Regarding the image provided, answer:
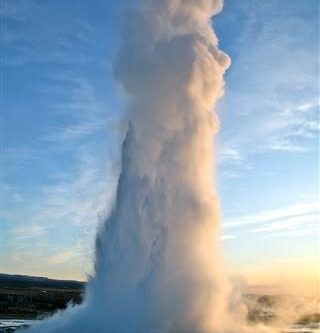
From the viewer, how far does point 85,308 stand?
3294 cm

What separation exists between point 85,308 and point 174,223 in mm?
7907

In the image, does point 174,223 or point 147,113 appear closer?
point 174,223

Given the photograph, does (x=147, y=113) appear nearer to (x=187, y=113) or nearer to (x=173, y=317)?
(x=187, y=113)

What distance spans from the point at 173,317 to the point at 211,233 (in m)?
7.41

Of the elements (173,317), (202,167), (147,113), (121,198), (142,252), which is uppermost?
(147,113)

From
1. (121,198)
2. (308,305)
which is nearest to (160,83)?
(121,198)

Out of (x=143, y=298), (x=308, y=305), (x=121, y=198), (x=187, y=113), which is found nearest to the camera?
(x=143, y=298)

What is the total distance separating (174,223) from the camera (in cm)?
3616

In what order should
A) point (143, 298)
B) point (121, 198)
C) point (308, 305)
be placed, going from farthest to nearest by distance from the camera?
1. point (308, 305)
2. point (121, 198)
3. point (143, 298)

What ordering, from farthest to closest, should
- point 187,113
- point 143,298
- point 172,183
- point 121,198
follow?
point 187,113, point 172,183, point 121,198, point 143,298

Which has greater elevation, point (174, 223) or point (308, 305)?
point (174, 223)

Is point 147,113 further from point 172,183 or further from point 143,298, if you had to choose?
point 143,298

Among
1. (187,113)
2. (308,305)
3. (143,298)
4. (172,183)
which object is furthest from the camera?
(308,305)

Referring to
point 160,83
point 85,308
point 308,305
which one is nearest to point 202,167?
point 160,83
